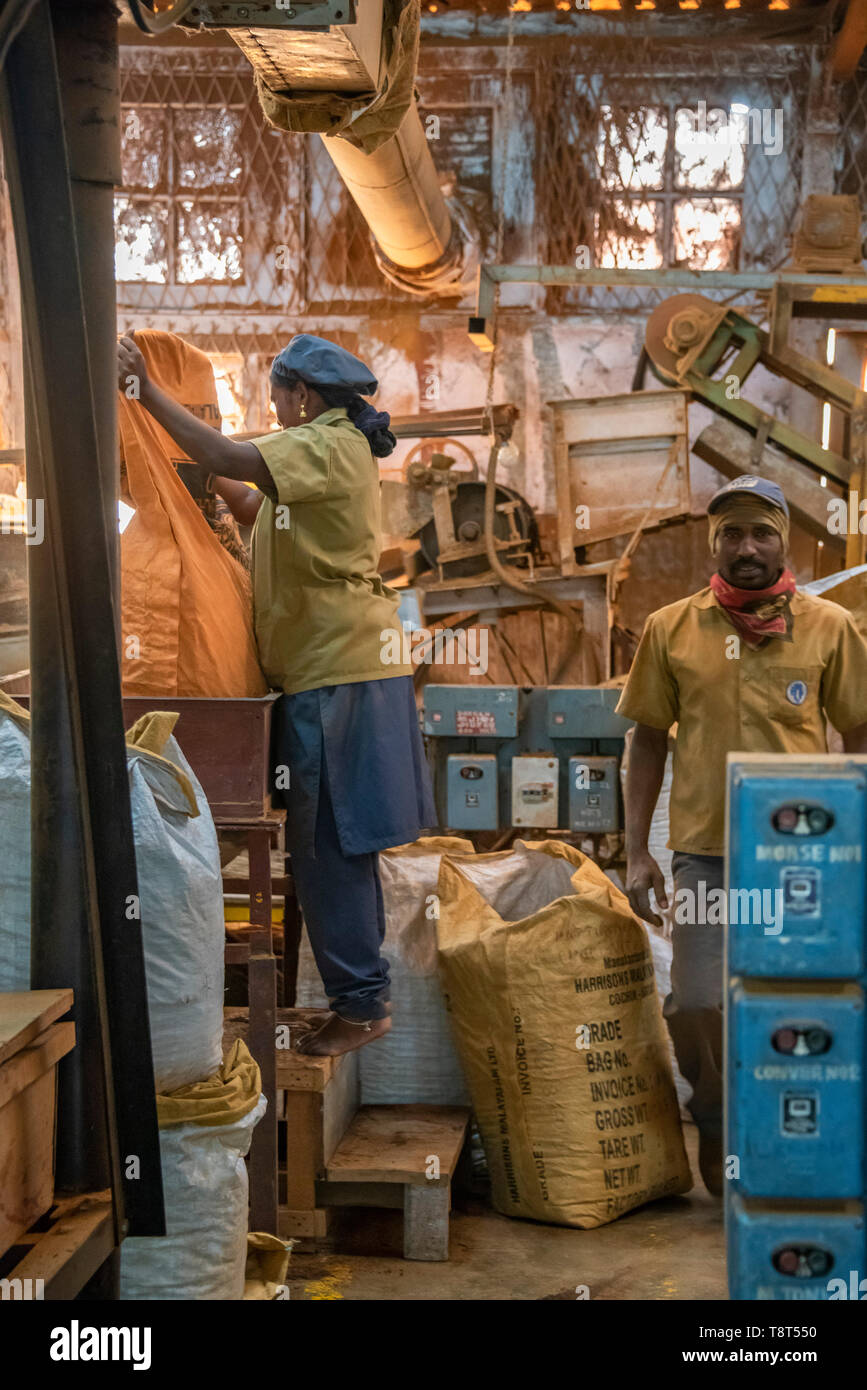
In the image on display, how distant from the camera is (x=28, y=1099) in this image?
184cm

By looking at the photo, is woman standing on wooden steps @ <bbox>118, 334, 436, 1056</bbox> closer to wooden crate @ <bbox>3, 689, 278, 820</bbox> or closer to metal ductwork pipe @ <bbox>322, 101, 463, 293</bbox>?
wooden crate @ <bbox>3, 689, 278, 820</bbox>

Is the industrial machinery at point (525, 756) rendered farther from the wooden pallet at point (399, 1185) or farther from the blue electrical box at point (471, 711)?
the wooden pallet at point (399, 1185)

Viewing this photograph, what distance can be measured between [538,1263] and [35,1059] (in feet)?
5.90

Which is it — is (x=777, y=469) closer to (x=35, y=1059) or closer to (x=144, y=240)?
(x=144, y=240)

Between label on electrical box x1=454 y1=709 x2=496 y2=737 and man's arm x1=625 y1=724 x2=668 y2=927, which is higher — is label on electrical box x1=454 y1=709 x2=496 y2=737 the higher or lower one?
the lower one

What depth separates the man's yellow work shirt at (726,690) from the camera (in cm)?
348

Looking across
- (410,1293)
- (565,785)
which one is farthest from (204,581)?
(565,785)

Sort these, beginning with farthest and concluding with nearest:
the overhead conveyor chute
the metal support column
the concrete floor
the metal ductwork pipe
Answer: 1. the metal ductwork pipe
2. the concrete floor
3. the overhead conveyor chute
4. the metal support column

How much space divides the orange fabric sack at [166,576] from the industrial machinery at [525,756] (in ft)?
8.77

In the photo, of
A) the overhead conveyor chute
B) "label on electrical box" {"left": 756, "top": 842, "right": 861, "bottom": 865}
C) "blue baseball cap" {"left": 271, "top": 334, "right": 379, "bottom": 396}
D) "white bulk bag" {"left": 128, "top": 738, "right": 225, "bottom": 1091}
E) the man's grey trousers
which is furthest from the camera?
the man's grey trousers

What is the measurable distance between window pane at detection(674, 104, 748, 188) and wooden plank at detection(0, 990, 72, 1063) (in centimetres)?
835

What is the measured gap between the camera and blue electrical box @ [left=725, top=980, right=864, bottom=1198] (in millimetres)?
1590

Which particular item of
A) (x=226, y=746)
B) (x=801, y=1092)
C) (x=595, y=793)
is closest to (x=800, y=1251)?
(x=801, y=1092)

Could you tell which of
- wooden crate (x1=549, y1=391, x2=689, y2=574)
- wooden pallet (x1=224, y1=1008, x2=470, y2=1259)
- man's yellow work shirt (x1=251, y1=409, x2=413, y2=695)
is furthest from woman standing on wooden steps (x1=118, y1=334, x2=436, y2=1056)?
wooden crate (x1=549, y1=391, x2=689, y2=574)
